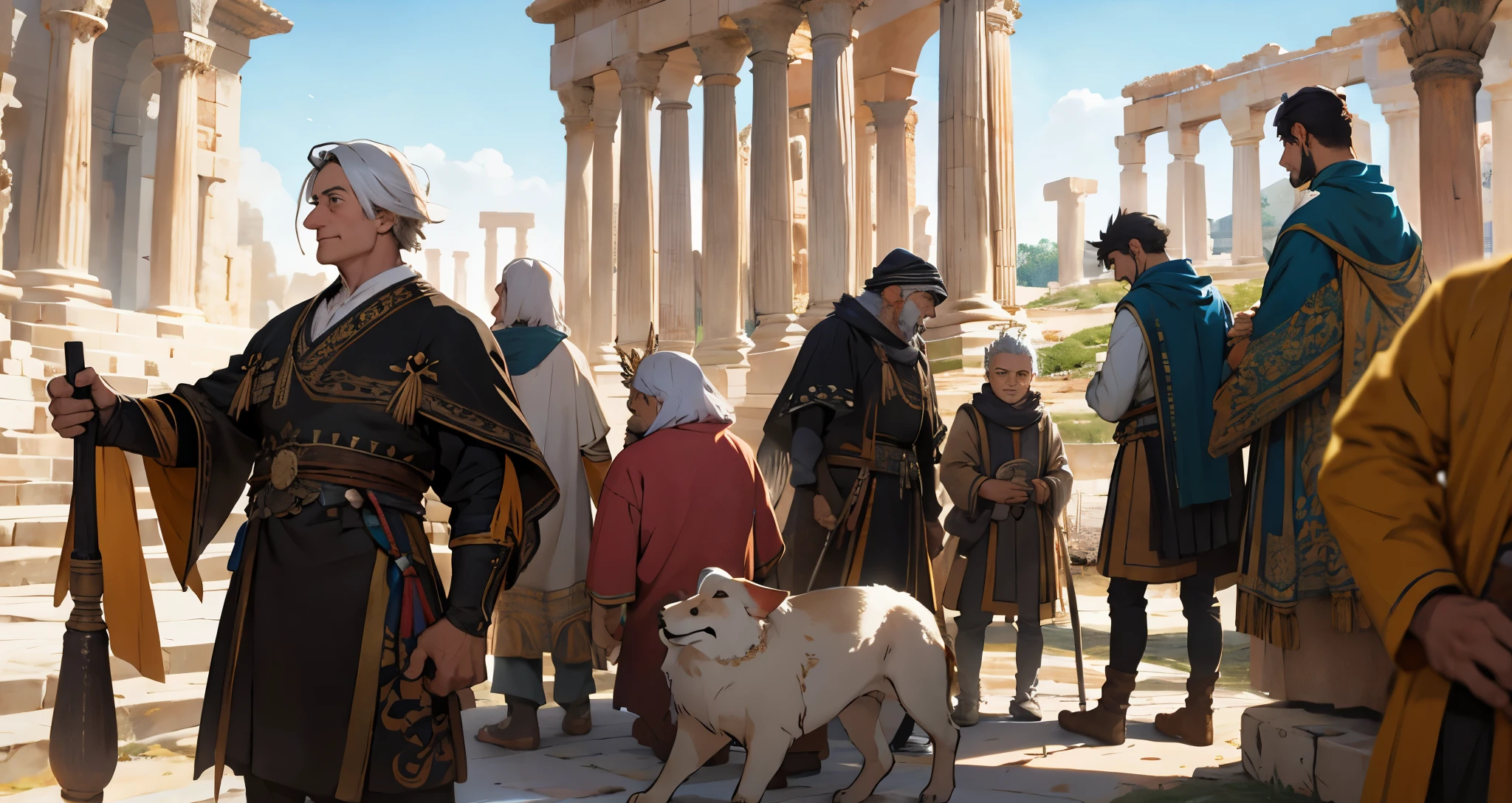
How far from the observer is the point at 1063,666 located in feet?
20.8

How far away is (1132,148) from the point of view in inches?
1277

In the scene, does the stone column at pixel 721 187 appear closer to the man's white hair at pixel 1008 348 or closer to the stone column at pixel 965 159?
the stone column at pixel 965 159

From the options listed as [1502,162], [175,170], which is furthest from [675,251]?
[1502,162]

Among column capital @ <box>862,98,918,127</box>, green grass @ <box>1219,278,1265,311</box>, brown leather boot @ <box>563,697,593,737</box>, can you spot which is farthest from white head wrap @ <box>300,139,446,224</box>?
green grass @ <box>1219,278,1265,311</box>

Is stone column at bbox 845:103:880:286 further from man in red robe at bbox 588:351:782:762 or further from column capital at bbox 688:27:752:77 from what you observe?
man in red robe at bbox 588:351:782:762

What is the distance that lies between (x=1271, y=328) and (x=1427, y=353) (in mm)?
1941

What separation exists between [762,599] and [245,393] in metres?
1.54

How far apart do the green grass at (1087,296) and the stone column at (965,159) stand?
1304 cm

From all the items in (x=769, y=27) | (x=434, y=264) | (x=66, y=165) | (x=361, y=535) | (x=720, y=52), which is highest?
(x=434, y=264)

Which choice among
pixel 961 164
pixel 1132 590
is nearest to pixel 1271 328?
pixel 1132 590

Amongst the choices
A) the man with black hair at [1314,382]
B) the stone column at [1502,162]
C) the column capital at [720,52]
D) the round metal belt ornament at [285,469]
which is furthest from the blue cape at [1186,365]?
the stone column at [1502,162]

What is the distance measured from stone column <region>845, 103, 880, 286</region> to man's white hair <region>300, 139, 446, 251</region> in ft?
53.6

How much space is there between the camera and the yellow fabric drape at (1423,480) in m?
1.55

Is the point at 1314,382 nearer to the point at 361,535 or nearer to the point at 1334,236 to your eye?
the point at 1334,236
